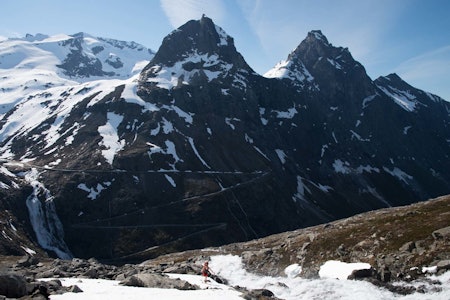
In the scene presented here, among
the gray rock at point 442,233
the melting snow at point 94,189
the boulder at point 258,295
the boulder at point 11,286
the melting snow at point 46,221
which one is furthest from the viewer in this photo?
the melting snow at point 94,189

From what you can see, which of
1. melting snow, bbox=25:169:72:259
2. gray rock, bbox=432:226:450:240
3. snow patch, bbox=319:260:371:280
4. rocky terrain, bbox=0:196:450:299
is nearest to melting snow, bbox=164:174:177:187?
melting snow, bbox=25:169:72:259

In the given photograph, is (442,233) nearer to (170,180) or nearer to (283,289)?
(283,289)

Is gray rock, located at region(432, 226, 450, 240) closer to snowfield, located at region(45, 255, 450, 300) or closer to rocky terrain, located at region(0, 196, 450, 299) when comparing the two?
rocky terrain, located at region(0, 196, 450, 299)

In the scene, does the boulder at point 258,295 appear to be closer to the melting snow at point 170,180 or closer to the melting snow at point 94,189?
the melting snow at point 94,189

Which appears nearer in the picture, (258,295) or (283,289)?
(258,295)

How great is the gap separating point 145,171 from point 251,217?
176ft

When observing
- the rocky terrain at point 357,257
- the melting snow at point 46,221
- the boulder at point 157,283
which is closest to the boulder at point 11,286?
the rocky terrain at point 357,257

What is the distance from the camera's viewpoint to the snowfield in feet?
92.5

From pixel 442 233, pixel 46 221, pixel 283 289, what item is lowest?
pixel 283 289

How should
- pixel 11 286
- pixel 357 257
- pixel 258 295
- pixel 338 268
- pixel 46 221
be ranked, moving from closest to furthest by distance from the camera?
pixel 11 286, pixel 258 295, pixel 338 268, pixel 357 257, pixel 46 221

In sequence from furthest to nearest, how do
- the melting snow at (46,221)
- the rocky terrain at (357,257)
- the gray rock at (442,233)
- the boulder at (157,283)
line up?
the melting snow at (46,221) → the gray rock at (442,233) → the rocky terrain at (357,257) → the boulder at (157,283)

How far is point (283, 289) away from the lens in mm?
37219

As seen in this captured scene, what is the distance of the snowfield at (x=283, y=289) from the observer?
92.5 feet

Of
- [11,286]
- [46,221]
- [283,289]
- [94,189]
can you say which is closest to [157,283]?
[283,289]
